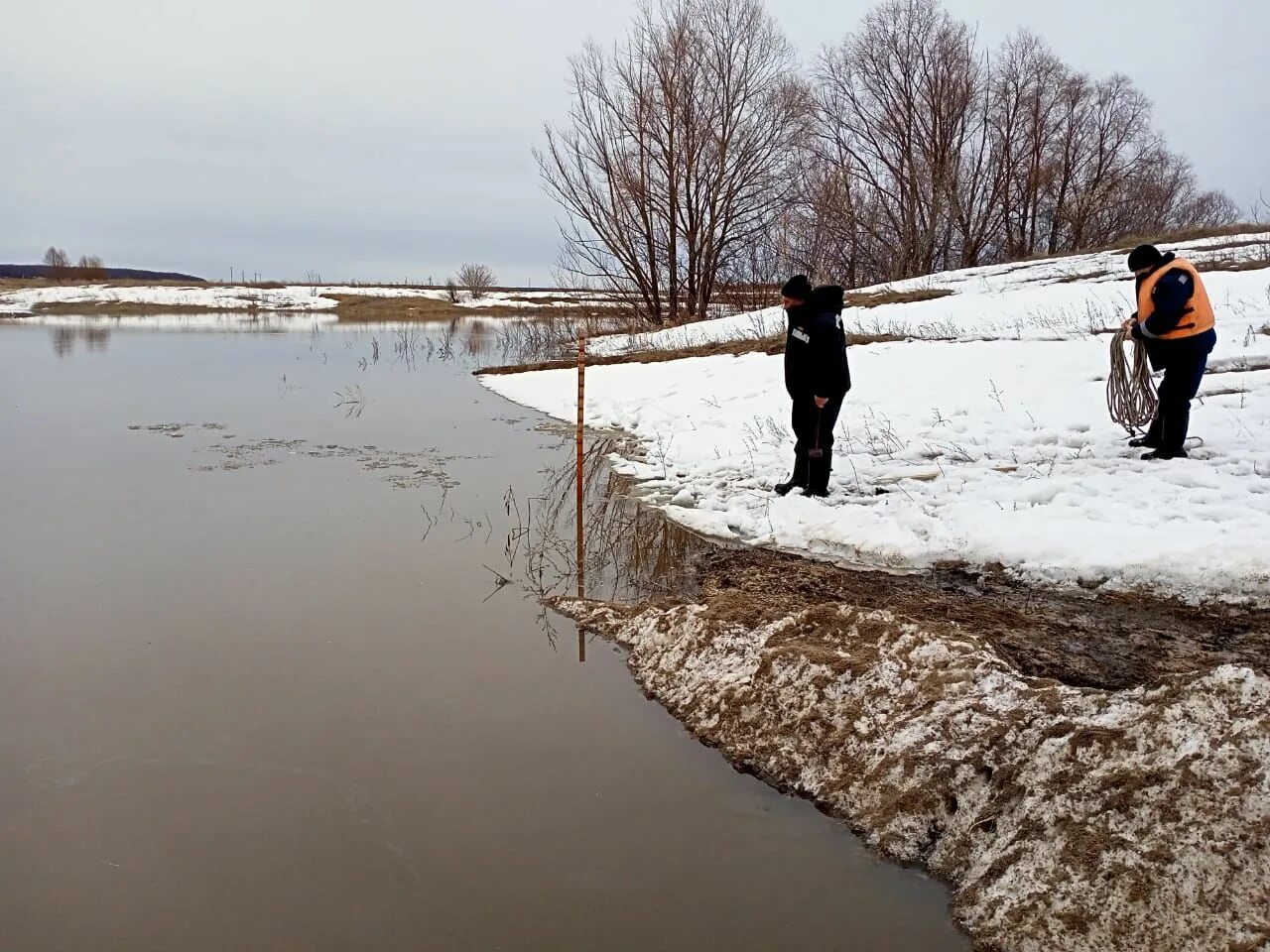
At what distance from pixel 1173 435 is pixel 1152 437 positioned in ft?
1.05

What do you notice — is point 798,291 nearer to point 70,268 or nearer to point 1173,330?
point 1173,330

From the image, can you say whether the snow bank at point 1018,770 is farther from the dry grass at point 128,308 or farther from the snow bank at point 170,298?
the snow bank at point 170,298

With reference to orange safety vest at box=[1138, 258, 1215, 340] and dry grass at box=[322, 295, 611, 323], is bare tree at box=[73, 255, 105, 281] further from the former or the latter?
orange safety vest at box=[1138, 258, 1215, 340]

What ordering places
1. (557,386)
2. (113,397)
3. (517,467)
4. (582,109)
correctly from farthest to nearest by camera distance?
(582,109) < (557,386) < (113,397) < (517,467)

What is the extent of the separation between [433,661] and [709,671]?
4.93 ft

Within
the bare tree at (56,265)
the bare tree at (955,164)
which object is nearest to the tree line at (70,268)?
the bare tree at (56,265)

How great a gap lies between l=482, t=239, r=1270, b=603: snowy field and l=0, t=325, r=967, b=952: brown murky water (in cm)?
145

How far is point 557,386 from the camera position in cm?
1670

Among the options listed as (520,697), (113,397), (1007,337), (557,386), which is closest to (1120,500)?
(520,697)

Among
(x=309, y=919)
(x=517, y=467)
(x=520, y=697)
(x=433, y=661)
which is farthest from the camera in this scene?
(x=517, y=467)

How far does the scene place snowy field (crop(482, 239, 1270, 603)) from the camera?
5.64m

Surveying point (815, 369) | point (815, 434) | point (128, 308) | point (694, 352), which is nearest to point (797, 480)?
point (815, 434)

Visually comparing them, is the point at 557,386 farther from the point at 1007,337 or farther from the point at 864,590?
the point at 864,590

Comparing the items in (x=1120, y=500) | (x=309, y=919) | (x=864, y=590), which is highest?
(x=1120, y=500)
